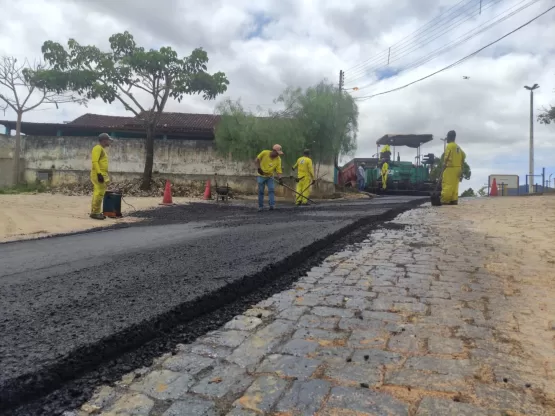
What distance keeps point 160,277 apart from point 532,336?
2.45 m

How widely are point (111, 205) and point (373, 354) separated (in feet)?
25.5

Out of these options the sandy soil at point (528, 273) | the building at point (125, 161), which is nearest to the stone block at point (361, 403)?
the sandy soil at point (528, 273)

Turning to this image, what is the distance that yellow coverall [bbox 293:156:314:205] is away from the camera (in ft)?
39.1

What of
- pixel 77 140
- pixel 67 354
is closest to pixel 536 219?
pixel 67 354

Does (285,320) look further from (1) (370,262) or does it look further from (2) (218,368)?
(1) (370,262)

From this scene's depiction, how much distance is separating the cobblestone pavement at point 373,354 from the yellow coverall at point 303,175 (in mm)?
8200

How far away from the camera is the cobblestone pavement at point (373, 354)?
1.68 m

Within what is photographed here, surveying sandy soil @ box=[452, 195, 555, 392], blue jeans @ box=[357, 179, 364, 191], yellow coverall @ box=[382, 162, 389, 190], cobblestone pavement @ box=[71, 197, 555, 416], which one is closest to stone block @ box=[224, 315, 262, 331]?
cobblestone pavement @ box=[71, 197, 555, 416]

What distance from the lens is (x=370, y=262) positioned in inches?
167

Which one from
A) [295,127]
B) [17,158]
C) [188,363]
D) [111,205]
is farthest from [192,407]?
[17,158]

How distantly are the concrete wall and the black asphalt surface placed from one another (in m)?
13.5

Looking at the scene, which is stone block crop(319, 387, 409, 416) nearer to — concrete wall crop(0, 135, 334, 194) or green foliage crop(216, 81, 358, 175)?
green foliage crop(216, 81, 358, 175)

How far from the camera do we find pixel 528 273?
3760 mm

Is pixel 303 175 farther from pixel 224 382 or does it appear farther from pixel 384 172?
pixel 224 382
